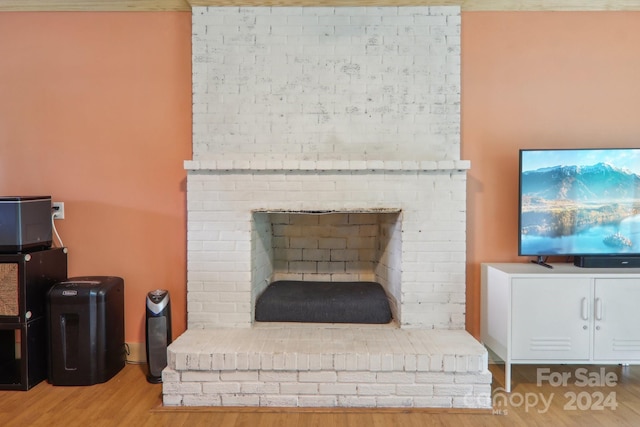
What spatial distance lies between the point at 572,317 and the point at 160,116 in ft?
9.64

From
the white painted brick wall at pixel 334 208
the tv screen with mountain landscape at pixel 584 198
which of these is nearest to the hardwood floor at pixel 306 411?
the white painted brick wall at pixel 334 208

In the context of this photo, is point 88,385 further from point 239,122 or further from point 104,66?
point 104,66

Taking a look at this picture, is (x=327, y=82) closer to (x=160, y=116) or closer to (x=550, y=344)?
(x=160, y=116)

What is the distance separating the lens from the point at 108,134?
326cm

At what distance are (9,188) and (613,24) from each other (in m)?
4.33

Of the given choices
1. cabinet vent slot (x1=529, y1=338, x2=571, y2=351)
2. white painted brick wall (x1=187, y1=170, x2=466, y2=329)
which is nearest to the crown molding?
white painted brick wall (x1=187, y1=170, x2=466, y2=329)

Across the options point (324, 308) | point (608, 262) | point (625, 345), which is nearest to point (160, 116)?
point (324, 308)

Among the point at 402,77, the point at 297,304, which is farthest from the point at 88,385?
the point at 402,77

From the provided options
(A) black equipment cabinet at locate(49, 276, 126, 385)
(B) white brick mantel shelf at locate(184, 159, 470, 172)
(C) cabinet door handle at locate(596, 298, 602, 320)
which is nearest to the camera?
(C) cabinet door handle at locate(596, 298, 602, 320)

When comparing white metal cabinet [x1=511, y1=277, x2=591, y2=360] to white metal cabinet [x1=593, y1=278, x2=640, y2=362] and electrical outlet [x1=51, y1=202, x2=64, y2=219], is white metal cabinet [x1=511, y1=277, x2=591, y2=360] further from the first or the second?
electrical outlet [x1=51, y1=202, x2=64, y2=219]

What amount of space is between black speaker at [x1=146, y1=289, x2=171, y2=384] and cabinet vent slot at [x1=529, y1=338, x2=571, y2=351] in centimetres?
224

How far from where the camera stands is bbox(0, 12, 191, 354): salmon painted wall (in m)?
3.23

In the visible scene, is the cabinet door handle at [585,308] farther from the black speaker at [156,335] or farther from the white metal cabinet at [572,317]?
the black speaker at [156,335]

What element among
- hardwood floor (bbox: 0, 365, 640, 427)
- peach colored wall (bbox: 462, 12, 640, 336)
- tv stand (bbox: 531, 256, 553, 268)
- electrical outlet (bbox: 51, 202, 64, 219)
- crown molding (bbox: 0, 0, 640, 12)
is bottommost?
hardwood floor (bbox: 0, 365, 640, 427)
